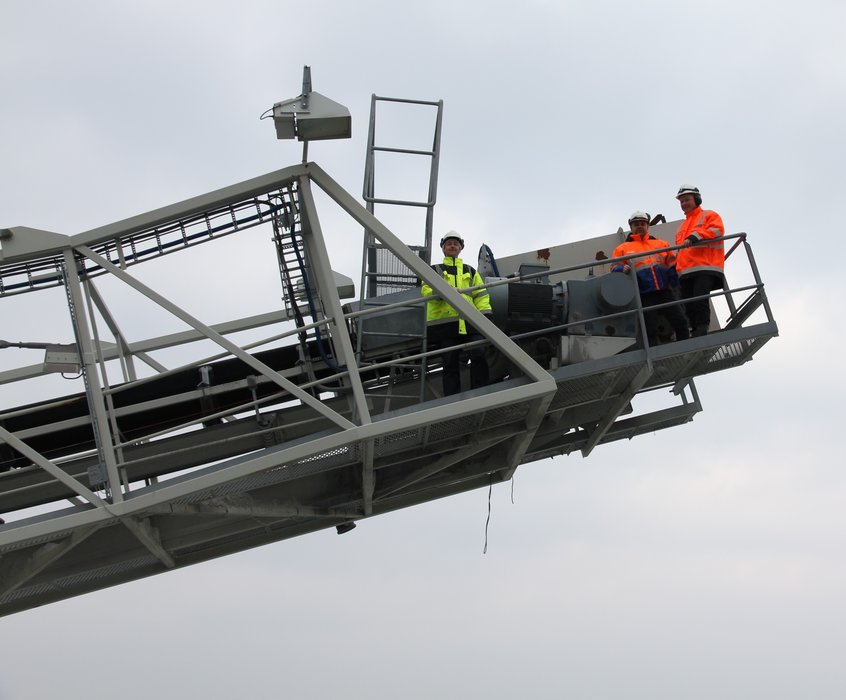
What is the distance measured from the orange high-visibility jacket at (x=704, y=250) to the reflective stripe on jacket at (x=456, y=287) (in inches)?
80.5

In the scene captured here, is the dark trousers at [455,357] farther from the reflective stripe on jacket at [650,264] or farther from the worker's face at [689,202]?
the worker's face at [689,202]

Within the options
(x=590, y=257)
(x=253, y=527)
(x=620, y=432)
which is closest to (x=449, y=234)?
(x=590, y=257)

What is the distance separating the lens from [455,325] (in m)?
10.9

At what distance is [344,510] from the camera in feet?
38.7

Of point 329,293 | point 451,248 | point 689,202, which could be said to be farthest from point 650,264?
point 329,293

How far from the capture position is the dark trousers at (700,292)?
1092 centimetres

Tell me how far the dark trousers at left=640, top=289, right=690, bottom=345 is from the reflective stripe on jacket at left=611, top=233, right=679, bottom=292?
0.10 meters

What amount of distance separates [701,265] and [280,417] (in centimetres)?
458

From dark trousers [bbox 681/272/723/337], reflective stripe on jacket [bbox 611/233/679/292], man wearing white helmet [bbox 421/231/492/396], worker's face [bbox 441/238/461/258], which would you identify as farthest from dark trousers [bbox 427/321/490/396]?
dark trousers [bbox 681/272/723/337]

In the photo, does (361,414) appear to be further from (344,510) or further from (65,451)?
(65,451)

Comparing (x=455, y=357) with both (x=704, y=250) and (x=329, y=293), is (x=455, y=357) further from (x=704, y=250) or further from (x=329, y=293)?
(x=704, y=250)

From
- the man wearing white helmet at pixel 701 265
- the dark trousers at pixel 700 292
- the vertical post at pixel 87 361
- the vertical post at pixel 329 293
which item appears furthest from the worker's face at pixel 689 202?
the vertical post at pixel 87 361

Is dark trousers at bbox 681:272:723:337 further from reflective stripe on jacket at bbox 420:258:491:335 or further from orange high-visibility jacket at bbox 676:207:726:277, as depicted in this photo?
reflective stripe on jacket at bbox 420:258:491:335

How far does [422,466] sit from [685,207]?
13.0 ft
